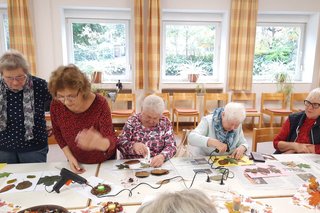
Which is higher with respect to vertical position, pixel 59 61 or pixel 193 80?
pixel 59 61

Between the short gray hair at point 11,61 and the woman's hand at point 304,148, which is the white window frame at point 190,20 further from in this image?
the short gray hair at point 11,61

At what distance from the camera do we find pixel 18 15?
14.1 ft

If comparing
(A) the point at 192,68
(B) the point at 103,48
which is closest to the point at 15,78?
(B) the point at 103,48

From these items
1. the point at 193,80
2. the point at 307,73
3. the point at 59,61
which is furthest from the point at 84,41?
the point at 307,73

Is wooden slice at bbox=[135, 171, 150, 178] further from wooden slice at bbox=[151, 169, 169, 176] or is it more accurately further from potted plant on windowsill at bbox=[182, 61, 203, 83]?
potted plant on windowsill at bbox=[182, 61, 203, 83]

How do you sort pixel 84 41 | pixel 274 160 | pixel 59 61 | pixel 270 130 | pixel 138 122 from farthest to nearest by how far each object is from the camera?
pixel 84 41, pixel 59 61, pixel 270 130, pixel 138 122, pixel 274 160

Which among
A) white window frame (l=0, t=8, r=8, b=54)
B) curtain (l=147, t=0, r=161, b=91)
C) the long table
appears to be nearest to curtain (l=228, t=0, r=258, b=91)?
curtain (l=147, t=0, r=161, b=91)

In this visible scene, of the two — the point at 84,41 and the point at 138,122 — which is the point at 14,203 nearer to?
the point at 138,122

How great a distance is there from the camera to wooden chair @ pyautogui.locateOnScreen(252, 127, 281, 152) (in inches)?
88.3

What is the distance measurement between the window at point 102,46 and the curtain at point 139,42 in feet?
1.37

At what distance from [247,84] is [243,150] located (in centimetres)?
339

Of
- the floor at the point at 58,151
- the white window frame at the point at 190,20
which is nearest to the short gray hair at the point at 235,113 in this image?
the floor at the point at 58,151

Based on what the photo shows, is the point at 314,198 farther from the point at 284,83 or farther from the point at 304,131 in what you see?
the point at 284,83

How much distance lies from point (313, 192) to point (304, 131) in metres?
0.93
